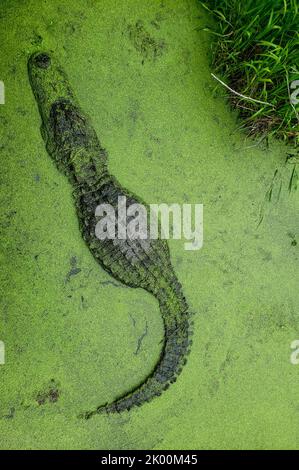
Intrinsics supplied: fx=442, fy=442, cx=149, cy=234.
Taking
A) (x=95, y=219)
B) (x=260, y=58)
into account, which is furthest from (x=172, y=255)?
(x=260, y=58)

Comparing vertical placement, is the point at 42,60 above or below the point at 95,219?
above

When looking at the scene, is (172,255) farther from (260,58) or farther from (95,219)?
(260,58)

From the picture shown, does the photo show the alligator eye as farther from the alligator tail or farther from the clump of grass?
the alligator tail

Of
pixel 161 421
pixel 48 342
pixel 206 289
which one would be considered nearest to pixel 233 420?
pixel 161 421

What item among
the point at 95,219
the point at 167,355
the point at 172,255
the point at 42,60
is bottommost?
the point at 167,355

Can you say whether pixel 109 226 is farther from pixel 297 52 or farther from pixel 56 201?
pixel 297 52

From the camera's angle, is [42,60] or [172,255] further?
[172,255]
